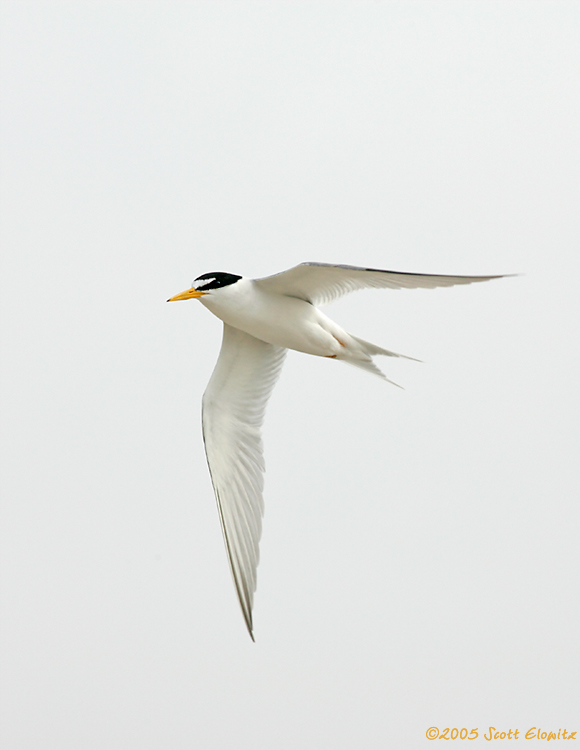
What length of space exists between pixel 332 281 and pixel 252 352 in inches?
53.6

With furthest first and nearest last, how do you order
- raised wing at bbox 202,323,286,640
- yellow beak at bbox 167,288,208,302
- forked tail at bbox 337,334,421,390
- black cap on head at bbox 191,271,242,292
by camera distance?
raised wing at bbox 202,323,286,640 < forked tail at bbox 337,334,421,390 < black cap on head at bbox 191,271,242,292 < yellow beak at bbox 167,288,208,302

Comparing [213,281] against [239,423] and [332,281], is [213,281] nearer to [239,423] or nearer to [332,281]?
[332,281]

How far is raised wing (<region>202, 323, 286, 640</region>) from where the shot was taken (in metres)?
7.28

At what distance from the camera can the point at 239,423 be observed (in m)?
7.66

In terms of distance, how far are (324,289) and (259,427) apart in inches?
67.8

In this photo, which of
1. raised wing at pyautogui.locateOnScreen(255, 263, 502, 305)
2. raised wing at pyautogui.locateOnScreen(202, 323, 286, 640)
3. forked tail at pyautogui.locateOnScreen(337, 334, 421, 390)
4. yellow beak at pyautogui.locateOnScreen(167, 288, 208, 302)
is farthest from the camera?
raised wing at pyautogui.locateOnScreen(202, 323, 286, 640)

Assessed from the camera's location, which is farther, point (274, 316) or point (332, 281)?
point (274, 316)

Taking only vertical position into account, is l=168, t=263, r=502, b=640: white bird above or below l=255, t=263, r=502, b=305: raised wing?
below

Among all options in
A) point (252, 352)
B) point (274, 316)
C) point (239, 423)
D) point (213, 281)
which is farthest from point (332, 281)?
point (239, 423)

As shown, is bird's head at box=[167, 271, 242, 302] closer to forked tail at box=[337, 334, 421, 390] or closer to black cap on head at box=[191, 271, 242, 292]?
black cap on head at box=[191, 271, 242, 292]

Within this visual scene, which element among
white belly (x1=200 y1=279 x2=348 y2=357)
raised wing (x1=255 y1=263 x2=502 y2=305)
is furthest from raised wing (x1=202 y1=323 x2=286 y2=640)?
raised wing (x1=255 y1=263 x2=502 y2=305)

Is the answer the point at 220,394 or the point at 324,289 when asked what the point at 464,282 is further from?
the point at 220,394

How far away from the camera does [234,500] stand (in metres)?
7.33

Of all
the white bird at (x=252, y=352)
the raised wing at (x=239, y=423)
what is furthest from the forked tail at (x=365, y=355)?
the raised wing at (x=239, y=423)
